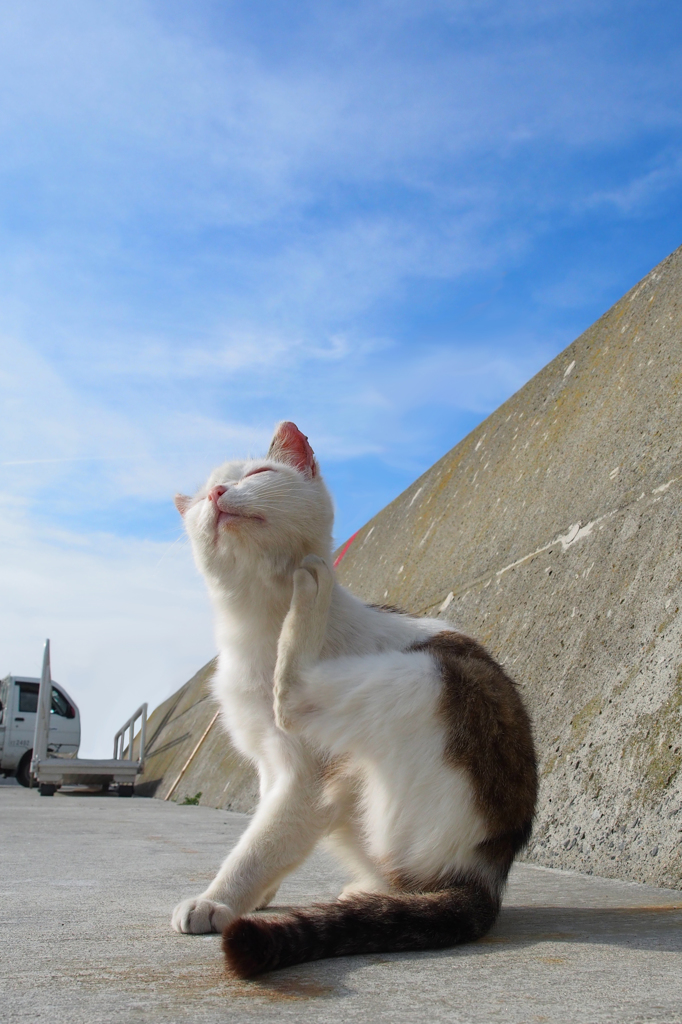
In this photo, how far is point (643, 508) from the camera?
11.7 ft

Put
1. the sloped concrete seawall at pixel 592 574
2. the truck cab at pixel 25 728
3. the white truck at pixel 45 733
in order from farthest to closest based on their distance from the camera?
the truck cab at pixel 25 728 < the white truck at pixel 45 733 < the sloped concrete seawall at pixel 592 574

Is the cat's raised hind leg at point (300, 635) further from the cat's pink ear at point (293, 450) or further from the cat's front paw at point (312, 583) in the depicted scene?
the cat's pink ear at point (293, 450)

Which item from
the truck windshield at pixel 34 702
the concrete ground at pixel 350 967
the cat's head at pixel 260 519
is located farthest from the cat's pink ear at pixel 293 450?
the truck windshield at pixel 34 702

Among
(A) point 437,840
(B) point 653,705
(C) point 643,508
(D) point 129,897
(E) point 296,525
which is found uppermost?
(C) point 643,508

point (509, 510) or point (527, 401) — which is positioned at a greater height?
point (527, 401)

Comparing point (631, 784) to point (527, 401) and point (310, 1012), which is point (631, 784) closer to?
point (310, 1012)

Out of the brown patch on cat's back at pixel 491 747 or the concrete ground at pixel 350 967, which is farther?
the brown patch on cat's back at pixel 491 747

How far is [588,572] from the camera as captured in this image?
376cm

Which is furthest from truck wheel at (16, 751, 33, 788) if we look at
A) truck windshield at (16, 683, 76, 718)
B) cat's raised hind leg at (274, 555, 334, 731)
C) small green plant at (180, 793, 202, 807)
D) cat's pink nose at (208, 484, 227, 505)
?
cat's raised hind leg at (274, 555, 334, 731)

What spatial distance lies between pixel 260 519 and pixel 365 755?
0.71 m

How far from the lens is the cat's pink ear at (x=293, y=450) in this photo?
2521 millimetres

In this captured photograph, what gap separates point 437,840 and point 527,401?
14.2 feet

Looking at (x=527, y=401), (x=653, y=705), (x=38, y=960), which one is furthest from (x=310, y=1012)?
(x=527, y=401)

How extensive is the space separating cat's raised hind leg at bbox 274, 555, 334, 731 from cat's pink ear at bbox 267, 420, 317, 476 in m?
0.51
